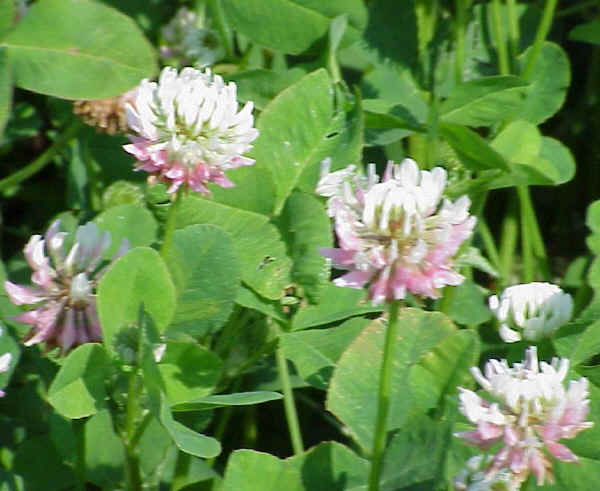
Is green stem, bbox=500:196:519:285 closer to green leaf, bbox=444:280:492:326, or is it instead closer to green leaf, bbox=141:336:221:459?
green leaf, bbox=444:280:492:326

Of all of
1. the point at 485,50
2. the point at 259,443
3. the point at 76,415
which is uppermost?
the point at 485,50

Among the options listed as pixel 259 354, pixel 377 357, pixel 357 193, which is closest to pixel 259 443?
pixel 259 354

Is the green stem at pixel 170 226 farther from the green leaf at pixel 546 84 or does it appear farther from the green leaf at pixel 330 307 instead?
the green leaf at pixel 546 84

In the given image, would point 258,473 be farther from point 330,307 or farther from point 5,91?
point 5,91

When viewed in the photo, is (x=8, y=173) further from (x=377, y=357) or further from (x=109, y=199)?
(x=377, y=357)

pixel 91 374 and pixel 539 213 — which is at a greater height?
pixel 539 213

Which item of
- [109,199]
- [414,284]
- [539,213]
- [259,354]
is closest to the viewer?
[414,284]

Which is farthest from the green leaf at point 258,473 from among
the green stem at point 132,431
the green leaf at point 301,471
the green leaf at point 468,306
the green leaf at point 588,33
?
the green leaf at point 588,33

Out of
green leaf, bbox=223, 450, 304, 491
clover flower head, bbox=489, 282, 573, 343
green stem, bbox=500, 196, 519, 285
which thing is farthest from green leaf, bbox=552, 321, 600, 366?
green stem, bbox=500, 196, 519, 285
